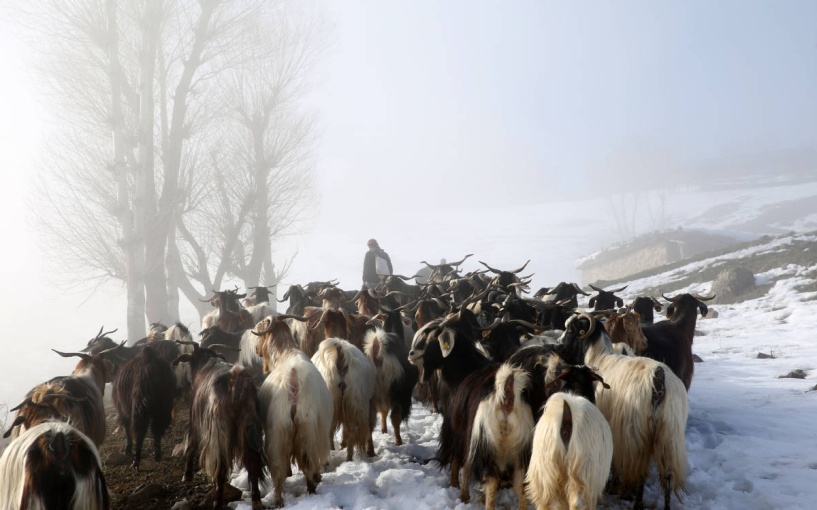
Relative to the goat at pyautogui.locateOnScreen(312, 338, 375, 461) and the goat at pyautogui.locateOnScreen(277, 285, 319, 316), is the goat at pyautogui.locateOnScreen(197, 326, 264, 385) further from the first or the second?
the goat at pyautogui.locateOnScreen(277, 285, 319, 316)

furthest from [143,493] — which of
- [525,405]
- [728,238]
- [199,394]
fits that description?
[728,238]

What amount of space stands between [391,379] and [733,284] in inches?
586

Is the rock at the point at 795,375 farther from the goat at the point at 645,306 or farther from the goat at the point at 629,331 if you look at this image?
the goat at the point at 629,331

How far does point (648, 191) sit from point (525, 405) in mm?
78054

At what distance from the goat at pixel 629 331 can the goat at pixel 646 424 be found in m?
1.78

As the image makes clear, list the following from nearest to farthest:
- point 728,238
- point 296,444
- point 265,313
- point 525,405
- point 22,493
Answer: point 22,493 → point 525,405 → point 296,444 → point 265,313 → point 728,238

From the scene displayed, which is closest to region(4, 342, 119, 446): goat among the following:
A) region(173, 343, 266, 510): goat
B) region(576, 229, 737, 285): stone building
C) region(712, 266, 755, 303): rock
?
region(173, 343, 266, 510): goat

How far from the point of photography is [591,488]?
3.81 m

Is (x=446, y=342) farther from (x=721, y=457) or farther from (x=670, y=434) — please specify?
(x=721, y=457)

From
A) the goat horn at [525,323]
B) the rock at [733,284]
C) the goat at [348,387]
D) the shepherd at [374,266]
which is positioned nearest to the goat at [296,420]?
the goat at [348,387]

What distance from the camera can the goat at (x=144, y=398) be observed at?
643 centimetres

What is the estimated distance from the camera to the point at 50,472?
3.69 meters

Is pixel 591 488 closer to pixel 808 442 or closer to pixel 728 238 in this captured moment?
pixel 808 442

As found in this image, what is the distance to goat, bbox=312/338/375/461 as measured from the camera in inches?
231
